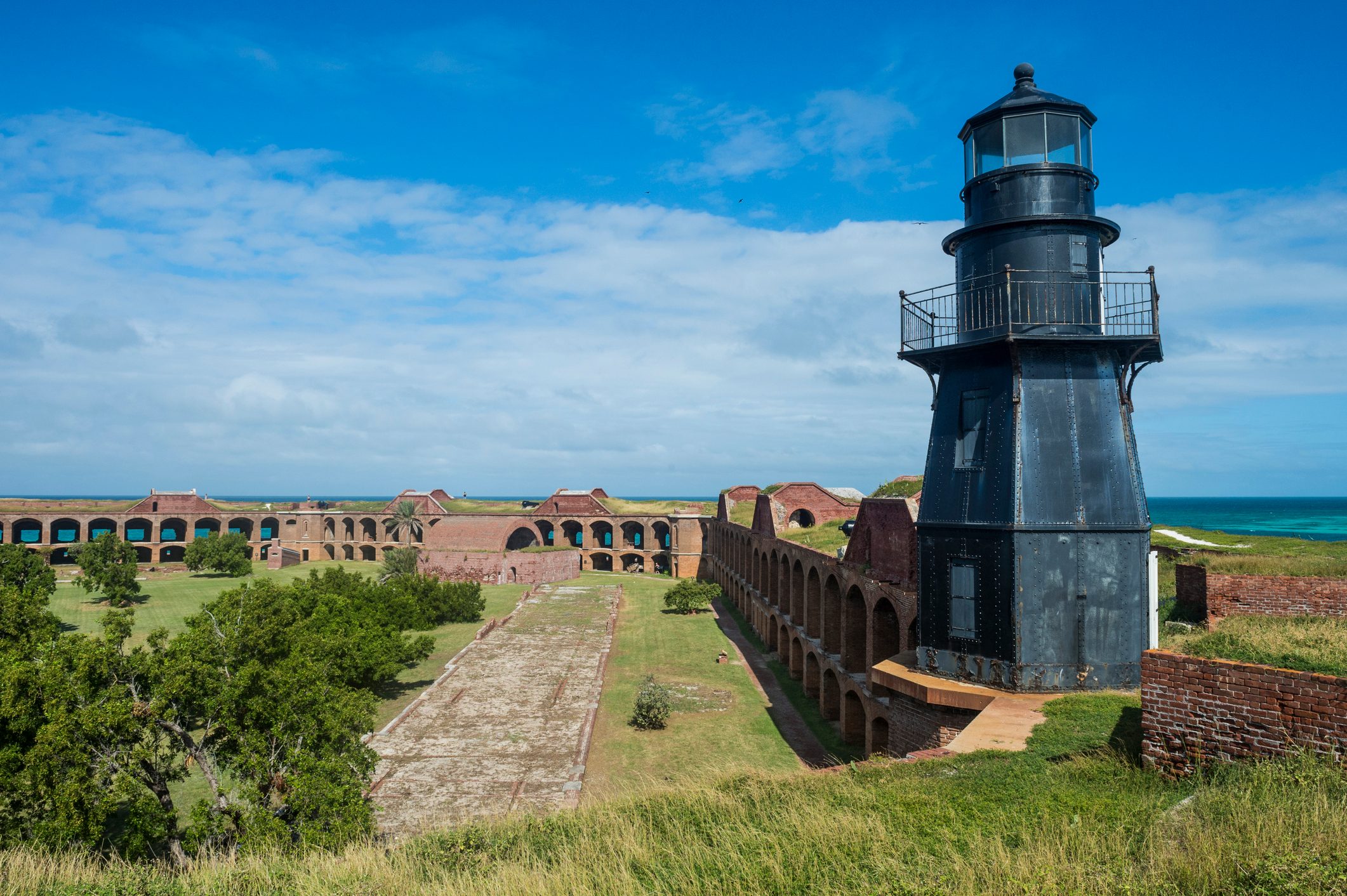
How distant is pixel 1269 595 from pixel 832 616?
10.7 m

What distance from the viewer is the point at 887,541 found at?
17391 mm

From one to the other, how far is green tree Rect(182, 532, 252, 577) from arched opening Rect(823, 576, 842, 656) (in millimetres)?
46658

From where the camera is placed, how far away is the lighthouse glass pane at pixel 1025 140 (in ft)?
40.4

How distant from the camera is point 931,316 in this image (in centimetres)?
1338

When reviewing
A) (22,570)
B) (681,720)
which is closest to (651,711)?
(681,720)

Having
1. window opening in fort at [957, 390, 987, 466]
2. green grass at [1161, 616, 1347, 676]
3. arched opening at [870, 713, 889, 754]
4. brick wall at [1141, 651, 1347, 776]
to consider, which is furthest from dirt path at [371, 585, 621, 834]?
green grass at [1161, 616, 1347, 676]

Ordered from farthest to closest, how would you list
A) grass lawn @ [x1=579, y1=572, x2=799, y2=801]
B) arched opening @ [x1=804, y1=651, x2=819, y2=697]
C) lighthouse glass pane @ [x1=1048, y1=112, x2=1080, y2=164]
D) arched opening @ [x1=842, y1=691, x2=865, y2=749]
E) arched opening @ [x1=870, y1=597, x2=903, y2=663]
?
arched opening @ [x1=804, y1=651, x2=819, y2=697] → arched opening @ [x1=842, y1=691, x2=865, y2=749] → arched opening @ [x1=870, y1=597, x2=903, y2=663] → grass lawn @ [x1=579, y1=572, x2=799, y2=801] → lighthouse glass pane @ [x1=1048, y1=112, x2=1080, y2=164]

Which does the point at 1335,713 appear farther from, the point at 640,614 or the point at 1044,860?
the point at 640,614

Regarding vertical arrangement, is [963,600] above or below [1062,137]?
below

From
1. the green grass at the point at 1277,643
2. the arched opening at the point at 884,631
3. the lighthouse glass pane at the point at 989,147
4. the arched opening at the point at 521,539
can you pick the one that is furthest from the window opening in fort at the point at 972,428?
the arched opening at the point at 521,539

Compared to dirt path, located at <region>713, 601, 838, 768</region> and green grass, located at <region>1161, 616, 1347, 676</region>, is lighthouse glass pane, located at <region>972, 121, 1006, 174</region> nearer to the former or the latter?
green grass, located at <region>1161, 616, 1347, 676</region>

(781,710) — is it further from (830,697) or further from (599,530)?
(599,530)

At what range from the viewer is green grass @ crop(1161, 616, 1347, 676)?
28.0 feet

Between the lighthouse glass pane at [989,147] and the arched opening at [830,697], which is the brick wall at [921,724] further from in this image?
the lighthouse glass pane at [989,147]
